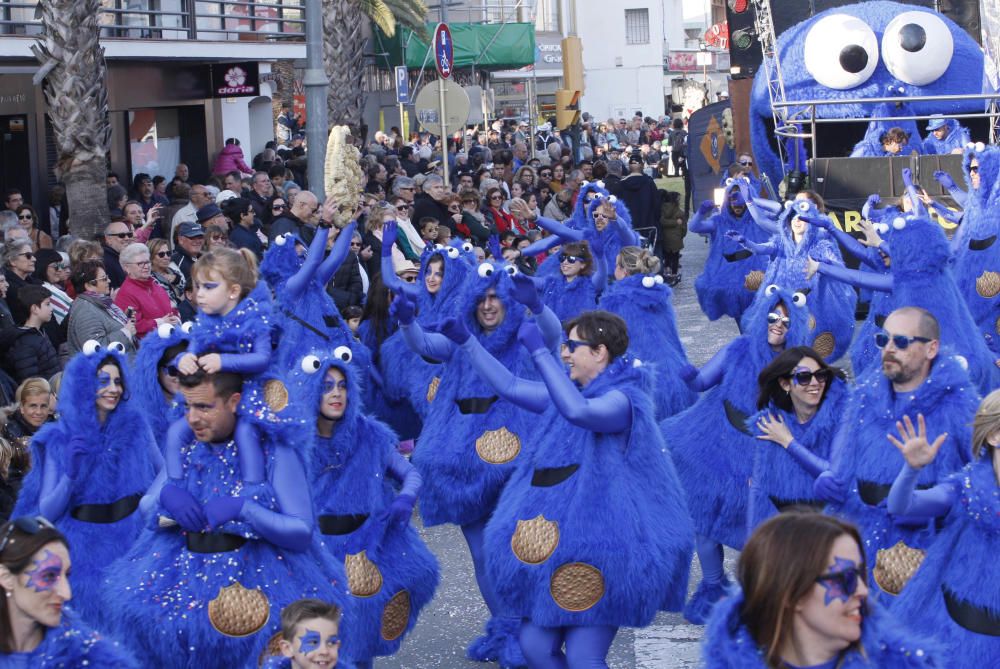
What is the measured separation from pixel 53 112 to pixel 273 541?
11048 mm

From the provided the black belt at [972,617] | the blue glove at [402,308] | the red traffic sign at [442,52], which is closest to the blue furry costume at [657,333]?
the blue glove at [402,308]

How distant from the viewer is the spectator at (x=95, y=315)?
31.3 feet

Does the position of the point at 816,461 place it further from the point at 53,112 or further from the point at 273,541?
the point at 53,112

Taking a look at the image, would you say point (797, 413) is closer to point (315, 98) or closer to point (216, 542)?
point (216, 542)

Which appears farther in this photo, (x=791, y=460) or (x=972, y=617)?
(x=791, y=460)

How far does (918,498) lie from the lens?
496 centimetres

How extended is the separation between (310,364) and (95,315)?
3.82 metres

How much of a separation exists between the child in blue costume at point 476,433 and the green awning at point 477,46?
3275cm

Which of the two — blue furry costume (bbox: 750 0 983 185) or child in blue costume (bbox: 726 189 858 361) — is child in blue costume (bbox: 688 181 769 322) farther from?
blue furry costume (bbox: 750 0 983 185)

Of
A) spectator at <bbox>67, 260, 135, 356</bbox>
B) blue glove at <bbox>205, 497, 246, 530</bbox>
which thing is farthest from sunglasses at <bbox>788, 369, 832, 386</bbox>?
spectator at <bbox>67, 260, 135, 356</bbox>

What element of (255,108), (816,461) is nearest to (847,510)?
(816,461)

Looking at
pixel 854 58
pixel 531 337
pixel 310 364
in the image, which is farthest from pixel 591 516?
pixel 854 58

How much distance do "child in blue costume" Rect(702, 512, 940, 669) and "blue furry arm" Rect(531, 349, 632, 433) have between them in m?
2.07

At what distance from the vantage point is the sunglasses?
6.58m
